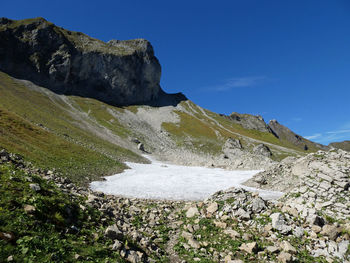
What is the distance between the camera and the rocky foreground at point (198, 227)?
28.8 feet

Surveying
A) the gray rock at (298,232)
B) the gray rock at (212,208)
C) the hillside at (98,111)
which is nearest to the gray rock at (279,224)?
the gray rock at (298,232)

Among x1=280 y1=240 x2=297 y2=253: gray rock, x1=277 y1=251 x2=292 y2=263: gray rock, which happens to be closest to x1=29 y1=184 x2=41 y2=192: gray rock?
x1=277 y1=251 x2=292 y2=263: gray rock

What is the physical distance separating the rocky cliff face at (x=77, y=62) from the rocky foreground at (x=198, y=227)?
13168cm

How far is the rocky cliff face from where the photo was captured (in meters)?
120

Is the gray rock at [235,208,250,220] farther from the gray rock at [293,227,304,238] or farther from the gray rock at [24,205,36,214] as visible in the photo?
the gray rock at [24,205,36,214]

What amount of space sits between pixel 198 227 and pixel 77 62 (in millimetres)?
152365

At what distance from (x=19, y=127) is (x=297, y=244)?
47439mm

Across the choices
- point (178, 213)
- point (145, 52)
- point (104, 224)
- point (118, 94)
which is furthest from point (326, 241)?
point (145, 52)

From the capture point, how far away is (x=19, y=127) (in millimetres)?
39031

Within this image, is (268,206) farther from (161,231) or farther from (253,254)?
(161,231)

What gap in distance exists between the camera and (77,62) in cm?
13762

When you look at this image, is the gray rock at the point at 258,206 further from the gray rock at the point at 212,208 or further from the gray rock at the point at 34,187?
the gray rock at the point at 34,187

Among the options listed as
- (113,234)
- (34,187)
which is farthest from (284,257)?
(34,187)

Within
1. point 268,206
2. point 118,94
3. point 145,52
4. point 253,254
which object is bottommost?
point 253,254
